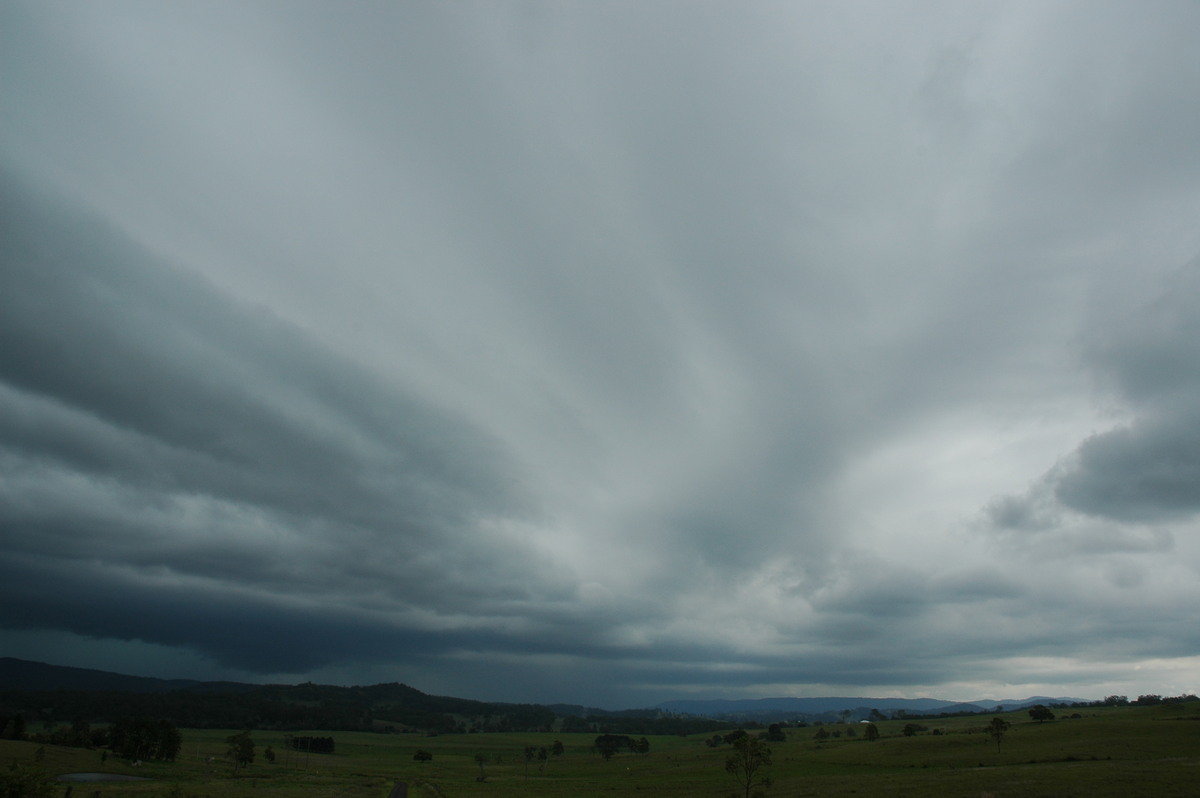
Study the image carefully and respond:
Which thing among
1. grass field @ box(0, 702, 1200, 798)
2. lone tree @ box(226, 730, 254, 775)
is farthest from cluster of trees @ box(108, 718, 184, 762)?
lone tree @ box(226, 730, 254, 775)

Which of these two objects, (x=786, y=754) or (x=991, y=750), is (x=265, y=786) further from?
(x=991, y=750)

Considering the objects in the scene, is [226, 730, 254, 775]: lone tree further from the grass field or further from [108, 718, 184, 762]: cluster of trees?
[108, 718, 184, 762]: cluster of trees

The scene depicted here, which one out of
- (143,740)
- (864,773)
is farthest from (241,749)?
(864,773)

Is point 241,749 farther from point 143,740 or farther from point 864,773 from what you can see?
point 864,773

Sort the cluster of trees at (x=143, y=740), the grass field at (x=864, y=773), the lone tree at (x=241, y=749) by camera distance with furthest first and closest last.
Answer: the cluster of trees at (x=143, y=740) → the lone tree at (x=241, y=749) → the grass field at (x=864, y=773)

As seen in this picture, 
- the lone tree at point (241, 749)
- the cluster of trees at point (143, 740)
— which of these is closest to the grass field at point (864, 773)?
the lone tree at point (241, 749)

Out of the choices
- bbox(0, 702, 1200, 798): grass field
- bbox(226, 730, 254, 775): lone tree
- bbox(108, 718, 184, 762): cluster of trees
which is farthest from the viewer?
bbox(108, 718, 184, 762): cluster of trees

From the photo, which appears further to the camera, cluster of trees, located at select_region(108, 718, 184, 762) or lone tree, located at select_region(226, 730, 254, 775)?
cluster of trees, located at select_region(108, 718, 184, 762)

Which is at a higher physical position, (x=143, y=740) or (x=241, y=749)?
(x=241, y=749)

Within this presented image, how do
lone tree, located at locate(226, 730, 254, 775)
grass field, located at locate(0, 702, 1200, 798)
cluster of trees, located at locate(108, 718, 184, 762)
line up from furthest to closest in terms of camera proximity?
cluster of trees, located at locate(108, 718, 184, 762) → lone tree, located at locate(226, 730, 254, 775) → grass field, located at locate(0, 702, 1200, 798)

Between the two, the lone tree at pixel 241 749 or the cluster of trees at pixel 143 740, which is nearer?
the lone tree at pixel 241 749

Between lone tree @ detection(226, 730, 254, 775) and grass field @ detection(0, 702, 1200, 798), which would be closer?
grass field @ detection(0, 702, 1200, 798)

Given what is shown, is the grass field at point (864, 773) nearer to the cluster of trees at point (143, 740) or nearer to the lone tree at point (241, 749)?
the lone tree at point (241, 749)

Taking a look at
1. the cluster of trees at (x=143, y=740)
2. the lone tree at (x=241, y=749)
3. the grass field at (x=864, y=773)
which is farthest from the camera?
the cluster of trees at (x=143, y=740)
